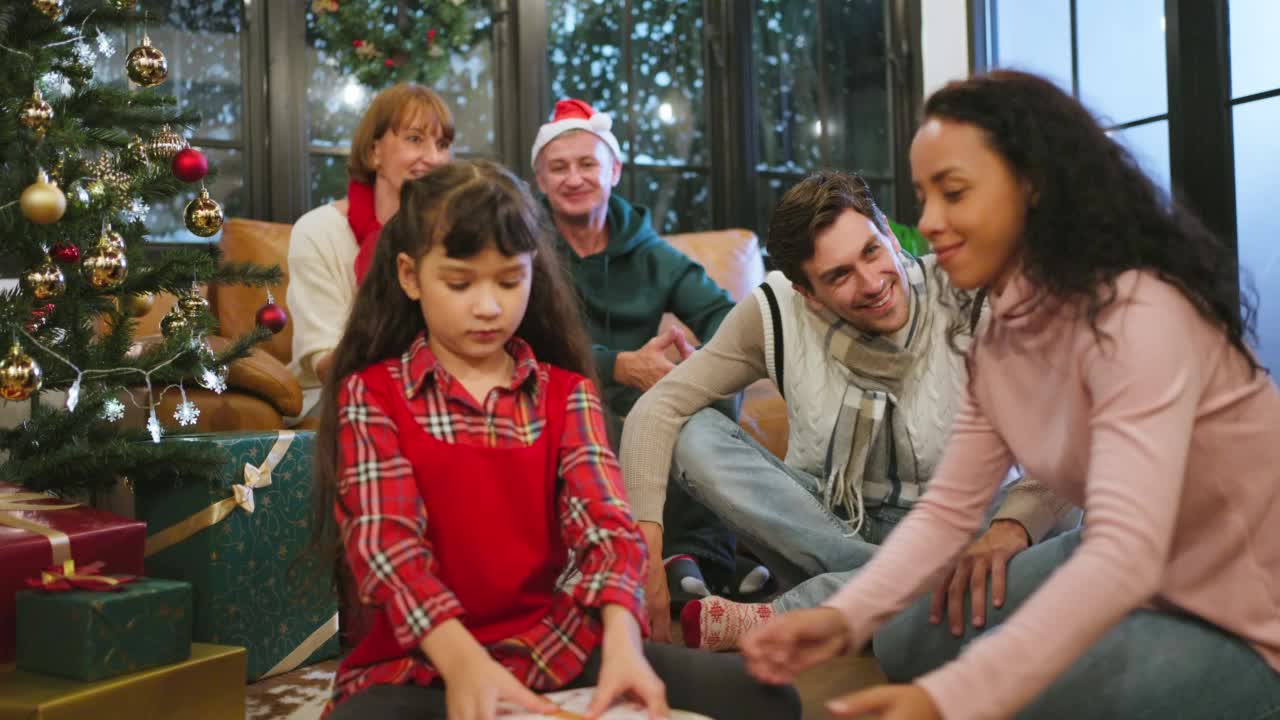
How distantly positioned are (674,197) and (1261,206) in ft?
6.74

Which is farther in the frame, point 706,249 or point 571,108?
point 706,249

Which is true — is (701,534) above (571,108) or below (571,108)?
below

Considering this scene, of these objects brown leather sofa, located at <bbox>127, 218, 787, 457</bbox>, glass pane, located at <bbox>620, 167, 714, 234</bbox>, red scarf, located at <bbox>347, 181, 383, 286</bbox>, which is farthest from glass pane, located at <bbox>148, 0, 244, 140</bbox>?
glass pane, located at <bbox>620, 167, 714, 234</bbox>

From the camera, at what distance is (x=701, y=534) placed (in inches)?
98.3

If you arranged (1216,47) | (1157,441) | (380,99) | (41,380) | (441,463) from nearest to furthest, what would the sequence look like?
1. (1157,441)
2. (441,463)
3. (41,380)
4. (380,99)
5. (1216,47)

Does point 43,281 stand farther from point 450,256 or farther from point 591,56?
point 591,56

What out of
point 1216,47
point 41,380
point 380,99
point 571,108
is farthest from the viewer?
point 1216,47

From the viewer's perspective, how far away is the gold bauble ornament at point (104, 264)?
179cm

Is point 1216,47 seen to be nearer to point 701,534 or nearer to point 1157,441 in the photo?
point 701,534

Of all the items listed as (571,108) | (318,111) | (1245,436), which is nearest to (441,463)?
(1245,436)

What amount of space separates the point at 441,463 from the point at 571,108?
1.74 meters

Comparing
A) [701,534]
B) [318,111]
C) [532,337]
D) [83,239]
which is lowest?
[701,534]

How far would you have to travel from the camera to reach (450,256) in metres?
1.22

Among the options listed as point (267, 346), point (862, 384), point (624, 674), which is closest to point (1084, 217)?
point (624, 674)
